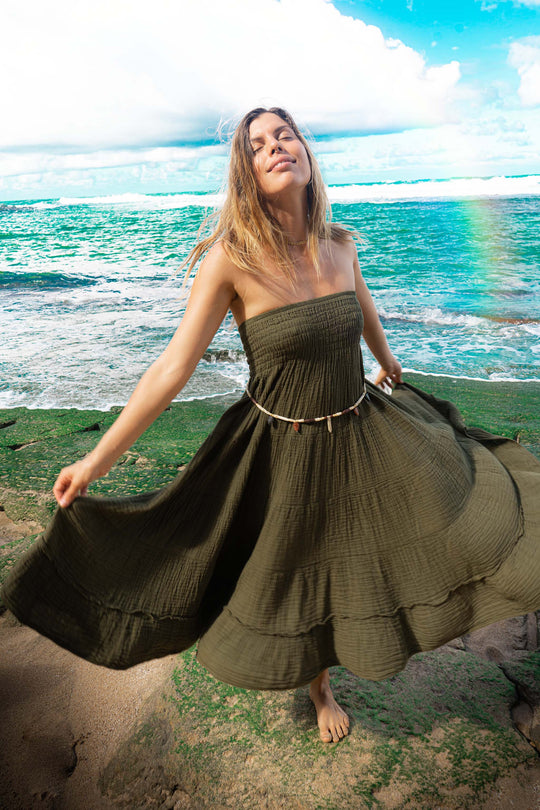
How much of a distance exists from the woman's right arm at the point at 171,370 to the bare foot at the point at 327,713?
1.11 metres

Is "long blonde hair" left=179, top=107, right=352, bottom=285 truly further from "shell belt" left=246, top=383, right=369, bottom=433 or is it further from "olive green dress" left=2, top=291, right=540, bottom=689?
"shell belt" left=246, top=383, right=369, bottom=433

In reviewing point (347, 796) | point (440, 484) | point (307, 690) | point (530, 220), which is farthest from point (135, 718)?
point (530, 220)

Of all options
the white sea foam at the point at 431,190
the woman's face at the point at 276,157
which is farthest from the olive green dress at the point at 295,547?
the white sea foam at the point at 431,190

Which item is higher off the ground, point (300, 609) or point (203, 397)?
point (300, 609)

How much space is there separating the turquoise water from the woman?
582 millimetres

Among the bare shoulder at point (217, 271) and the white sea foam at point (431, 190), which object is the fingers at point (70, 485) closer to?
the bare shoulder at point (217, 271)

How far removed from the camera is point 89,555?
1.84 m

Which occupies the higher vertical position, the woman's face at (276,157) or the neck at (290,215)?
the woman's face at (276,157)

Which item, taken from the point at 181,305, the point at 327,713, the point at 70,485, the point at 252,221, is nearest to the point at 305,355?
the point at 252,221

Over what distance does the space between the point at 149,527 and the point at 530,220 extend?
31.6 metres

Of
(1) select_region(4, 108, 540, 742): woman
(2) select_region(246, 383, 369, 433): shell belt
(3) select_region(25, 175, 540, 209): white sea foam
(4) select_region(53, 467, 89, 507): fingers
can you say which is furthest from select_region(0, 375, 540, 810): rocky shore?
(3) select_region(25, 175, 540, 209): white sea foam

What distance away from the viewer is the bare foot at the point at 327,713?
2.13 meters

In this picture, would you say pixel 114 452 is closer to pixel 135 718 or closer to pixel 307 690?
pixel 135 718

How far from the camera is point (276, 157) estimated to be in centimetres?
200
